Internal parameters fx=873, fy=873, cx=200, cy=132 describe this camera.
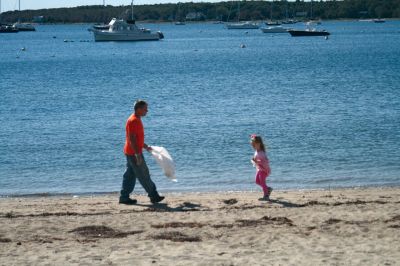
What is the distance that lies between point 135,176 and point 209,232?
9.03 feet

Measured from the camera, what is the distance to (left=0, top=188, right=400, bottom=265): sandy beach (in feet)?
31.2

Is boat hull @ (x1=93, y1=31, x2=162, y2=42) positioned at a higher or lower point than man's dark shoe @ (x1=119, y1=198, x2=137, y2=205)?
lower

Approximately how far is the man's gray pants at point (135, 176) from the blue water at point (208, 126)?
12.3 ft

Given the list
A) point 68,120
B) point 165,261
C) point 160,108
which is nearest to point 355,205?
point 165,261

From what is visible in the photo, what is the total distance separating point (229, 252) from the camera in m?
9.75

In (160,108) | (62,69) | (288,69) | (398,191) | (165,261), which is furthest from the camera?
(62,69)

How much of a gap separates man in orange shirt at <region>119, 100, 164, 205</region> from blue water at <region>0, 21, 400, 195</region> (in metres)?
3.77

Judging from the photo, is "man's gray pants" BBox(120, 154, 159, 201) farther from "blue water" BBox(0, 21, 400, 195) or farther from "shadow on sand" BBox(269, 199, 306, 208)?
"blue water" BBox(0, 21, 400, 195)

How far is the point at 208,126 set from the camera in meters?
28.6

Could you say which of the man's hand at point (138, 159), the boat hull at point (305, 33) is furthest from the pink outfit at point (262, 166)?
the boat hull at point (305, 33)

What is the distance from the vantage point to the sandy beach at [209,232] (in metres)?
9.50

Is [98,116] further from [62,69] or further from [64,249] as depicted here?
[62,69]

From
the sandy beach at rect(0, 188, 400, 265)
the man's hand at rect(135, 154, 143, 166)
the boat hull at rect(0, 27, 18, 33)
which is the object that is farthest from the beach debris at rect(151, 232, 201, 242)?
the boat hull at rect(0, 27, 18, 33)

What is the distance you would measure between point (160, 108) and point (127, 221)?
24.3m
